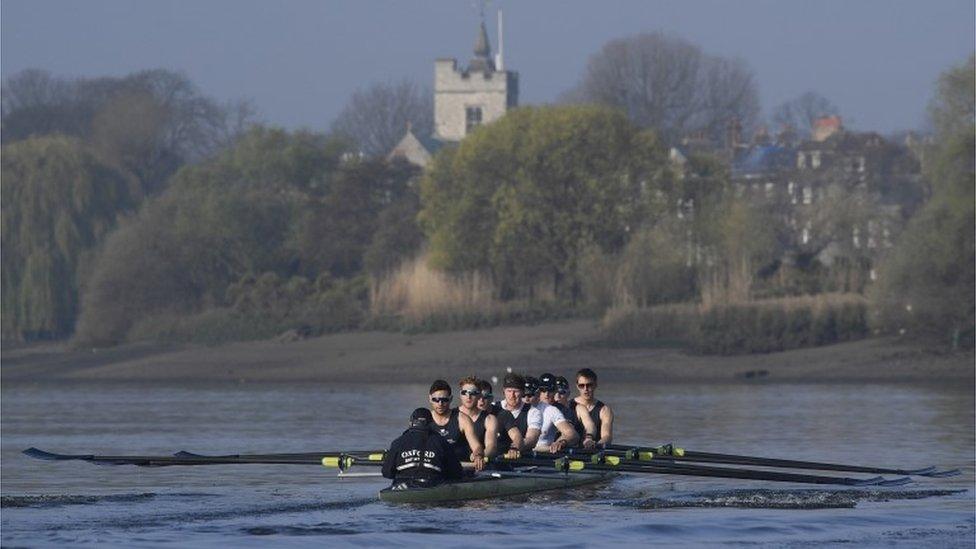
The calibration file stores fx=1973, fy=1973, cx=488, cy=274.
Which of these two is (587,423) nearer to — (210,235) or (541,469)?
(541,469)

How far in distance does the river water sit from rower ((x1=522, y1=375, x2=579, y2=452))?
67 centimetres

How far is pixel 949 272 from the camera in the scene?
4300 cm

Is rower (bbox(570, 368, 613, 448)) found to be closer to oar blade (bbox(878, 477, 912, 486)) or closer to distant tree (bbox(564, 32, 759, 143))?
oar blade (bbox(878, 477, 912, 486))

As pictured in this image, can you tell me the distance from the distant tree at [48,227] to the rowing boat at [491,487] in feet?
135

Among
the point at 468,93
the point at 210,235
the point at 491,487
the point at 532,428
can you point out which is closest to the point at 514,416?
the point at 532,428

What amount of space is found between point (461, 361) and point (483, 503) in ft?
95.9

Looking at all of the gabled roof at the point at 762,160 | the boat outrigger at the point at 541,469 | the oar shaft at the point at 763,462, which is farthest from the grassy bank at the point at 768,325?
the gabled roof at the point at 762,160

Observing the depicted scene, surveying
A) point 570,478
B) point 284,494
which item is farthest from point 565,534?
point 284,494

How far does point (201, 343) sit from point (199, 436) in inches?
1016

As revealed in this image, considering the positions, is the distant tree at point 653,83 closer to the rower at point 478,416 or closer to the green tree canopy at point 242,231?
the green tree canopy at point 242,231

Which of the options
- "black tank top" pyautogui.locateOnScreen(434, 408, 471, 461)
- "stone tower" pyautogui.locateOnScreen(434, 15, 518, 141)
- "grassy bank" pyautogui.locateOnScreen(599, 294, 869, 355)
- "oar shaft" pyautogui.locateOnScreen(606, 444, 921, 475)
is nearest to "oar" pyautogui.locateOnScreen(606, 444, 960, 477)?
"oar shaft" pyautogui.locateOnScreen(606, 444, 921, 475)

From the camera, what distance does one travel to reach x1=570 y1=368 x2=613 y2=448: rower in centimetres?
2098

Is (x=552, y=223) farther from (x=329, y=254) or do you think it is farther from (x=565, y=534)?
(x=565, y=534)

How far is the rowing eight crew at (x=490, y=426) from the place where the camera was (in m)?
18.0
